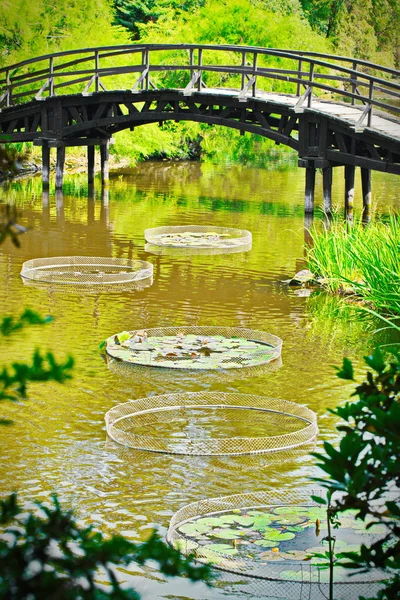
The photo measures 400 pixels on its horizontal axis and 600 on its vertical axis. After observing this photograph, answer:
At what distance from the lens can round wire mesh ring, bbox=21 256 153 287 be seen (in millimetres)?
15328

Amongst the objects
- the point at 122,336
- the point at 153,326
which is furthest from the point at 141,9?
the point at 122,336

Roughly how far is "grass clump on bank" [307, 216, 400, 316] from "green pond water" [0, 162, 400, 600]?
36 cm

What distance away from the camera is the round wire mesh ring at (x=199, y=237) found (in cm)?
1873

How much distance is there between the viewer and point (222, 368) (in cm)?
1083

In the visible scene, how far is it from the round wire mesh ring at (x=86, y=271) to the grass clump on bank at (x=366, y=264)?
8.18 feet

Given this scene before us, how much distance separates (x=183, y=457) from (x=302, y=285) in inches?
301

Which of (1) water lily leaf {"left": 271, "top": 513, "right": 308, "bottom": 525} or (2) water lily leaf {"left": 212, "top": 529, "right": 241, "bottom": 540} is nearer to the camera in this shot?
(2) water lily leaf {"left": 212, "top": 529, "right": 241, "bottom": 540}

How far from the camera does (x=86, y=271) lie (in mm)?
16188

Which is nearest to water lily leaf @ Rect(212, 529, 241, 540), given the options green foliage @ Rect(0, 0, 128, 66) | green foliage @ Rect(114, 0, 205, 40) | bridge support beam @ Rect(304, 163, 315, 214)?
bridge support beam @ Rect(304, 163, 315, 214)

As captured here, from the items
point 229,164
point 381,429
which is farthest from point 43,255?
point 229,164

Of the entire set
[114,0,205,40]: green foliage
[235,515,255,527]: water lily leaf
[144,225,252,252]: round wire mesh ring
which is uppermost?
[114,0,205,40]: green foliage

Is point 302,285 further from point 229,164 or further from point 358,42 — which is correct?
point 358,42

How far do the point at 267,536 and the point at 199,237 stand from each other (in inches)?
519

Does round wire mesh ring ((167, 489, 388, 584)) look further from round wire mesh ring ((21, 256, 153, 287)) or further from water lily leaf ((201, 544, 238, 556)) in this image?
round wire mesh ring ((21, 256, 153, 287))
